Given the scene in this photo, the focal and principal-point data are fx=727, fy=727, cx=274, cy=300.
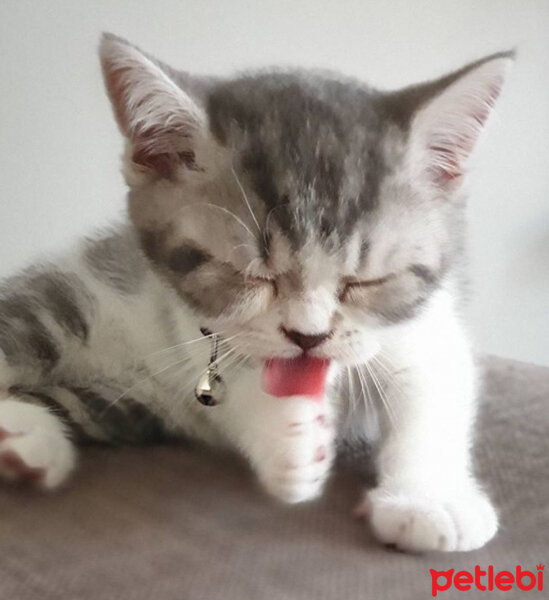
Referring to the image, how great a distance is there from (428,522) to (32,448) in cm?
44

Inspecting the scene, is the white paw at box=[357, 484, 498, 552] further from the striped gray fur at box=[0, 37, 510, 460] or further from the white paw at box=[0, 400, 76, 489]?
the white paw at box=[0, 400, 76, 489]

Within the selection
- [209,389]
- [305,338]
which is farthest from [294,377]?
[209,389]

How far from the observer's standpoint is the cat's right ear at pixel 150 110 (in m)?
0.76

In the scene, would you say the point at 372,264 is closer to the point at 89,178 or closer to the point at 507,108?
the point at 89,178

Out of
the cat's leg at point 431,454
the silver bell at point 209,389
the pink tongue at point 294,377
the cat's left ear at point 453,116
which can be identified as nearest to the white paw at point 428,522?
the cat's leg at point 431,454

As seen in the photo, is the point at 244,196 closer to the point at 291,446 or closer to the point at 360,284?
the point at 360,284

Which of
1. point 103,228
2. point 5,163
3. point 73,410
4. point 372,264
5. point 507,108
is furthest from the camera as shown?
point 507,108

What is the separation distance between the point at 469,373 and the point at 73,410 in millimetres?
542

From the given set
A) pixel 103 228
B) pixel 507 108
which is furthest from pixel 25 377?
pixel 507 108

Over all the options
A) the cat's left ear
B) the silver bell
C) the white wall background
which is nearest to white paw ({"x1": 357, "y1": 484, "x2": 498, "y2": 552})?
the silver bell

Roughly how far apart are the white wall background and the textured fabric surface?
727 millimetres

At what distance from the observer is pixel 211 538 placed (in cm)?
71

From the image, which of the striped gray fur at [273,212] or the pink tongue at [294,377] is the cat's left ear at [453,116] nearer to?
the striped gray fur at [273,212]

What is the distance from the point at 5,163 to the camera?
160 cm
